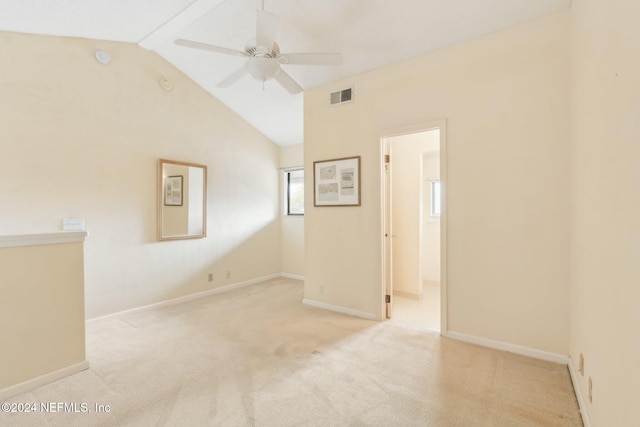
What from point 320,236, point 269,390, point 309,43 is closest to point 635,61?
point 269,390

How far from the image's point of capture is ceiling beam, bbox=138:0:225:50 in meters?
3.12

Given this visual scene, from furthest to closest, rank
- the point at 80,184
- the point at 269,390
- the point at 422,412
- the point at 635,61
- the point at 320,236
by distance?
1. the point at 320,236
2. the point at 80,184
3. the point at 269,390
4. the point at 422,412
5. the point at 635,61

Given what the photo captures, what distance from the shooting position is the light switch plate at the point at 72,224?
10.9 ft

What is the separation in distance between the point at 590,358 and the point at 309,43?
3545 millimetres

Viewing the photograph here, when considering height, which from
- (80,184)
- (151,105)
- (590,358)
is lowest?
(590,358)

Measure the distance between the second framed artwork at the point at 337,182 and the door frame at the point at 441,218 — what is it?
0.33 m

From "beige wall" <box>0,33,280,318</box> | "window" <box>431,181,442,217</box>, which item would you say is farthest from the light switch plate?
"window" <box>431,181,442,217</box>

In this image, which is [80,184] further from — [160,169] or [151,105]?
[151,105]

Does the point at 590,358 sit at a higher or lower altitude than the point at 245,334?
higher

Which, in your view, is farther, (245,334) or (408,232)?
(408,232)

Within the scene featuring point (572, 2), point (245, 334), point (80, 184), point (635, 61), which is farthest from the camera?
point (80, 184)

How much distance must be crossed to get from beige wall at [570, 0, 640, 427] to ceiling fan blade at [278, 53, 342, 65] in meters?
1.60

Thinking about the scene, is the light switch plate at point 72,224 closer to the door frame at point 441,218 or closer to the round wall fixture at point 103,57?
the round wall fixture at point 103,57

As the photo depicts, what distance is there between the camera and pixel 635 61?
1095 mm
